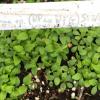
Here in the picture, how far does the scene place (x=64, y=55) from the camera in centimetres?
211

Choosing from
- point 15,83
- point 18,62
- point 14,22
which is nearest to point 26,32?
point 18,62

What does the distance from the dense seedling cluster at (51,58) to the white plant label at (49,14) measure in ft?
1.79

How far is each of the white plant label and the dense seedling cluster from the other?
54 cm

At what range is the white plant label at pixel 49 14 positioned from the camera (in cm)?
150

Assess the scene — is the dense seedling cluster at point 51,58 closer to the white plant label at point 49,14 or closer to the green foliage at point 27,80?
the green foliage at point 27,80

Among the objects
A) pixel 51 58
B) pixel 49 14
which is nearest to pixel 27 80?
pixel 51 58

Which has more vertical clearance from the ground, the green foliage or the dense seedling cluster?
the dense seedling cluster

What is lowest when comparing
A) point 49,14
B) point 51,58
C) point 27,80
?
point 27,80

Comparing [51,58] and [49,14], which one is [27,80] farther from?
[49,14]

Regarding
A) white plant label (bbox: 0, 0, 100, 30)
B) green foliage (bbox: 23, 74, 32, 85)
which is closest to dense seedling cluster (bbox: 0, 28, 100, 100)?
green foliage (bbox: 23, 74, 32, 85)

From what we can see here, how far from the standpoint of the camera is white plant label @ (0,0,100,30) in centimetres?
150

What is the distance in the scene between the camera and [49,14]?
1516mm

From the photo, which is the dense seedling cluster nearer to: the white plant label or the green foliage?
the green foliage

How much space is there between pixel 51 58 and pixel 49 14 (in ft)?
2.05
